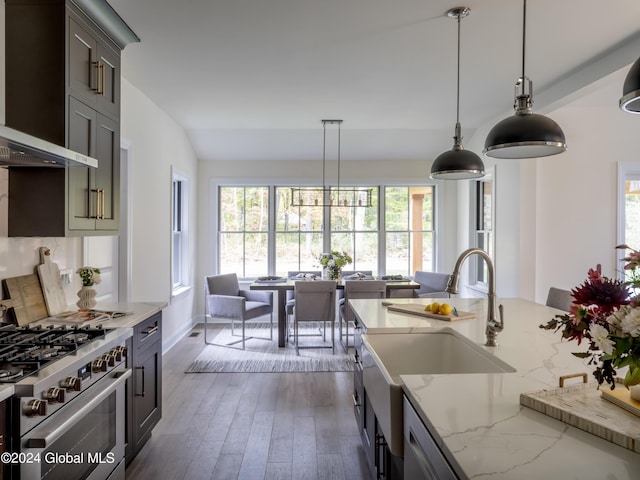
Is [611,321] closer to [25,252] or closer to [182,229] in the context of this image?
[25,252]

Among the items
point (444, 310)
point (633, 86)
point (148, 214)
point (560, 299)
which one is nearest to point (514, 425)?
point (633, 86)

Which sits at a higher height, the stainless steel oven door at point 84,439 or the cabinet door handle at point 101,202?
the cabinet door handle at point 101,202

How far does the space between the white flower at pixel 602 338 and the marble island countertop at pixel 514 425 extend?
0.73 ft

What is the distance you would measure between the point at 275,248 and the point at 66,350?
4.81 m

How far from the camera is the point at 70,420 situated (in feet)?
5.10

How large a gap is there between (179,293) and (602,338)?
16.6 ft

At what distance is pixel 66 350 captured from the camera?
1726 mm

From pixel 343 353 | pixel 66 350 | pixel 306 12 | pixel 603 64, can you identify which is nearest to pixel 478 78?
pixel 603 64

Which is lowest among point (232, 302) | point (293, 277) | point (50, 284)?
point (232, 302)

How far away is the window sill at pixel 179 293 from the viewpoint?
5086 millimetres

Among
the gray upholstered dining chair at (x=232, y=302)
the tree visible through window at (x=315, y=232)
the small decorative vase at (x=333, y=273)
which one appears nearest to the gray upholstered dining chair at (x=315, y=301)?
the small decorative vase at (x=333, y=273)

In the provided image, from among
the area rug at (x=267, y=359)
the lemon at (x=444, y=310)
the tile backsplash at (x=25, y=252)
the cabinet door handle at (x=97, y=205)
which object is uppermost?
the cabinet door handle at (x=97, y=205)

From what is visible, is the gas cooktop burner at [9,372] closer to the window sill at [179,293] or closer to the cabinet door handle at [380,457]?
the cabinet door handle at [380,457]

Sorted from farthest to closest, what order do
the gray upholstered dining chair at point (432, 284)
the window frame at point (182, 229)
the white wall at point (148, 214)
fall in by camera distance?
the window frame at point (182, 229), the gray upholstered dining chair at point (432, 284), the white wall at point (148, 214)
